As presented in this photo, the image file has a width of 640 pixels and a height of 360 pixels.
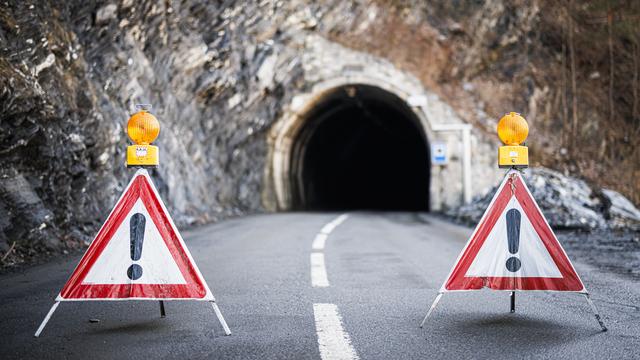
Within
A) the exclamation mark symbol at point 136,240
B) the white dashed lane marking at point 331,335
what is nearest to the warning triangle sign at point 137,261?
the exclamation mark symbol at point 136,240

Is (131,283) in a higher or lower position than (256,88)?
lower

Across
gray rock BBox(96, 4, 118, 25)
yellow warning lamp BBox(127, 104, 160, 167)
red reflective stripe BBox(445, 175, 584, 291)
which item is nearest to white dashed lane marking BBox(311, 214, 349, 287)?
red reflective stripe BBox(445, 175, 584, 291)

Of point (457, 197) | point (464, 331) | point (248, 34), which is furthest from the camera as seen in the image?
point (457, 197)

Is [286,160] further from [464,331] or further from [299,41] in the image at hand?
[464,331]

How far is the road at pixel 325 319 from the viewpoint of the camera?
376 centimetres

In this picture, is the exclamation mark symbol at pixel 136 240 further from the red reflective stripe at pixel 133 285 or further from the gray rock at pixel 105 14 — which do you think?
the gray rock at pixel 105 14

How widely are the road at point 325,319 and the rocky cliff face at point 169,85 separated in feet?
6.31

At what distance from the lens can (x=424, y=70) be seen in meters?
22.7

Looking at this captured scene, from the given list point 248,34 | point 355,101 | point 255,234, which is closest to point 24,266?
point 255,234

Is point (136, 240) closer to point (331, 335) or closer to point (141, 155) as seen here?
point (141, 155)

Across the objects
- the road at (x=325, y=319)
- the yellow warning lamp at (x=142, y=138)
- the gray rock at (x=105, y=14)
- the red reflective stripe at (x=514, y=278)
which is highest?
the gray rock at (x=105, y=14)

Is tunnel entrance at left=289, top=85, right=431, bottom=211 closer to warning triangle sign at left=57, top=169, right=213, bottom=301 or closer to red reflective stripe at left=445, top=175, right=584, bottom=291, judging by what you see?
red reflective stripe at left=445, top=175, right=584, bottom=291

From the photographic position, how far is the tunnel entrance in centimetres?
2534

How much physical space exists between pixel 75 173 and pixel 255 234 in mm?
3279
